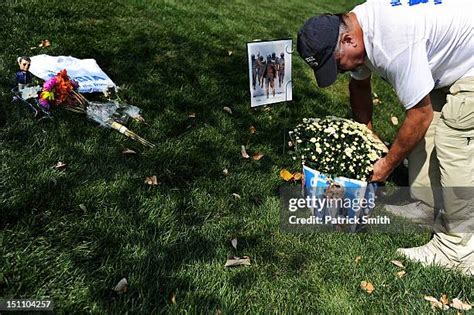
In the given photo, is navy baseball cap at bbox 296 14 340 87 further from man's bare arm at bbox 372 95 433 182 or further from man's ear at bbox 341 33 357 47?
man's bare arm at bbox 372 95 433 182

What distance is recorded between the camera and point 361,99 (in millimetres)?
3436

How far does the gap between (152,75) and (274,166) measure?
1832 millimetres

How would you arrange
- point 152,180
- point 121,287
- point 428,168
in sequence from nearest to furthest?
point 121,287, point 152,180, point 428,168

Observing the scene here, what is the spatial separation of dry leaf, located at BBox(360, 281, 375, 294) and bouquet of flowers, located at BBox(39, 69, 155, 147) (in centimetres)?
188

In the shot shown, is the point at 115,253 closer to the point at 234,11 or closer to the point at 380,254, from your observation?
the point at 380,254

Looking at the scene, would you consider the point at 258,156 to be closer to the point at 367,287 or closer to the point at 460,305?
the point at 367,287

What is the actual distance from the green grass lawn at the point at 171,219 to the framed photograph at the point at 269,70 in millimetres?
463

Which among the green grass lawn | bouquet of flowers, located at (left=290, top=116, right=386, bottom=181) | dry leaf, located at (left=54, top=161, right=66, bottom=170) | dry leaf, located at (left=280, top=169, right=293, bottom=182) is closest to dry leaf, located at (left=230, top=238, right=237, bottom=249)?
the green grass lawn

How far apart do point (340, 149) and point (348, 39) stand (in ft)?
2.29

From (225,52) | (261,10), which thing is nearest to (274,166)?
(225,52)

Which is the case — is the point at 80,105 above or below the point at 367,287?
above

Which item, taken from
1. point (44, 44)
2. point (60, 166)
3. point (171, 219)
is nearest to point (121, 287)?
point (171, 219)

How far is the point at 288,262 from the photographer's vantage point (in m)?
→ 2.71

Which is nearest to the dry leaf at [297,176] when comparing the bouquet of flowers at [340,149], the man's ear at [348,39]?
the bouquet of flowers at [340,149]
